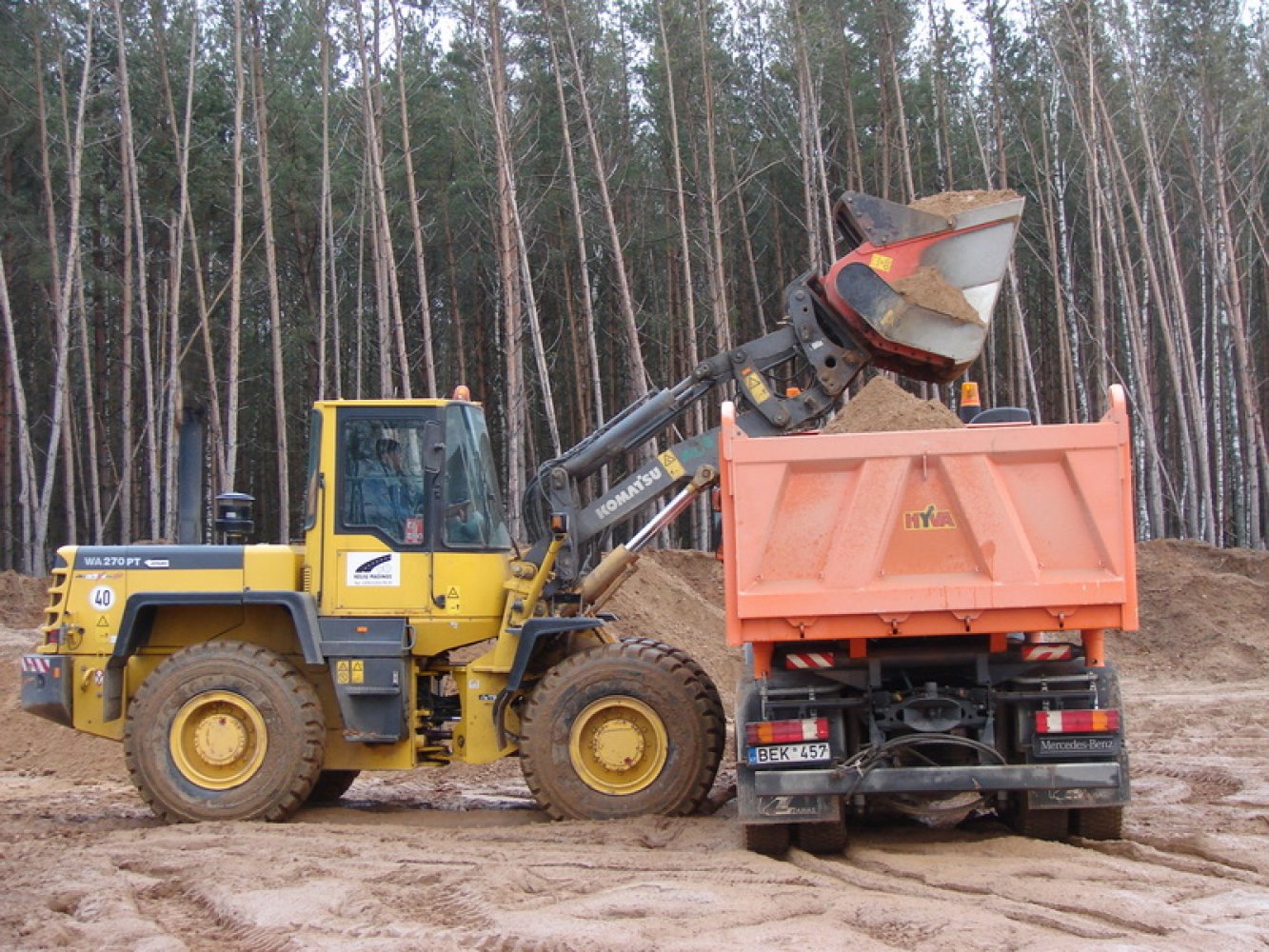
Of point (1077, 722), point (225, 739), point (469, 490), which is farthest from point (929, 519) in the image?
point (225, 739)

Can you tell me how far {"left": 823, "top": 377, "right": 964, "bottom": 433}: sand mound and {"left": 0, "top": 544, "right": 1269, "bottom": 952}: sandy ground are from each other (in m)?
3.74

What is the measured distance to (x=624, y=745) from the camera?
8.55 m

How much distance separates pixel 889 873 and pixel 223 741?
4.38m

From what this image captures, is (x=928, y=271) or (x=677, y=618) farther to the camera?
(x=677, y=618)

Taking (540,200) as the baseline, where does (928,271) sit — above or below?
below

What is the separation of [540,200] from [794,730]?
21082mm

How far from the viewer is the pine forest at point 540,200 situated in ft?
77.7

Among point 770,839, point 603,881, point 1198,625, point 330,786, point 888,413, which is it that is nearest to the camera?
point 603,881

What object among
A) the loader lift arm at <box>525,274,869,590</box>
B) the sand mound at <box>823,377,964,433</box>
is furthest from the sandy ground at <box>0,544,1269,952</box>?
the sand mound at <box>823,377,964,433</box>

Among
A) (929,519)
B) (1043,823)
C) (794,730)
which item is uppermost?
(929,519)

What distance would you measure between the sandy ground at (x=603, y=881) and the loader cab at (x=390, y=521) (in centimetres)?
141

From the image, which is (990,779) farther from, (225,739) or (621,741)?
(225,739)

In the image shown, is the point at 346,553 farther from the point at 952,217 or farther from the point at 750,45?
the point at 750,45

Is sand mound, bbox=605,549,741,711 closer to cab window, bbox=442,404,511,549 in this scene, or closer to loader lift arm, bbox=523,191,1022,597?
loader lift arm, bbox=523,191,1022,597
